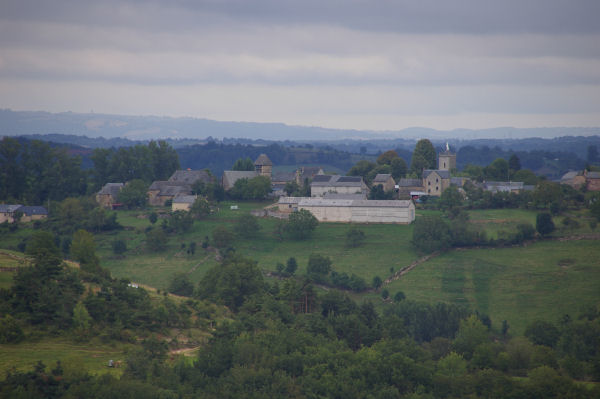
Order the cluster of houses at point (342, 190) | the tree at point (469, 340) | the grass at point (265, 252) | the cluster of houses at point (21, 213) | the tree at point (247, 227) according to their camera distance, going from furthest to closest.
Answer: the cluster of houses at point (21, 213)
the cluster of houses at point (342, 190)
the tree at point (247, 227)
the grass at point (265, 252)
the tree at point (469, 340)

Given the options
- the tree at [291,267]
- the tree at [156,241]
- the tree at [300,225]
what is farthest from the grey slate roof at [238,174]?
the tree at [291,267]

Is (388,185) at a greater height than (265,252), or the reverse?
(388,185)

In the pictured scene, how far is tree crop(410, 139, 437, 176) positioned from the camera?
97.9 m

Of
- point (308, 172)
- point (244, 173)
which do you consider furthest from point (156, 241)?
point (308, 172)

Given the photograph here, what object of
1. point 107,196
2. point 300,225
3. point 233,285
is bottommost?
point 233,285

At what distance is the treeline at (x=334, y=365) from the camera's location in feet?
109

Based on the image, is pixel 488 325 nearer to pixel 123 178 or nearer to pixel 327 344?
pixel 327 344

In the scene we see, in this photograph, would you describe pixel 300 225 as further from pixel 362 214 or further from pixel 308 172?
pixel 308 172

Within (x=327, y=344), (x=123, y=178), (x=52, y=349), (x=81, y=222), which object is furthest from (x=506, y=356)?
(x=123, y=178)

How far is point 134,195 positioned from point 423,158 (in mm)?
39152

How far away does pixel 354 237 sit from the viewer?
7381 cm

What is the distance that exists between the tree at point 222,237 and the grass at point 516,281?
61.9ft

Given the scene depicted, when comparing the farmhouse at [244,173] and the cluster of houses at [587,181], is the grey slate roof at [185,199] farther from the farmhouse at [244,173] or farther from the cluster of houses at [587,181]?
the cluster of houses at [587,181]

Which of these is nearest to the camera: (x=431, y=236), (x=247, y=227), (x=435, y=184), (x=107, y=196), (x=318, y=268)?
(x=318, y=268)
